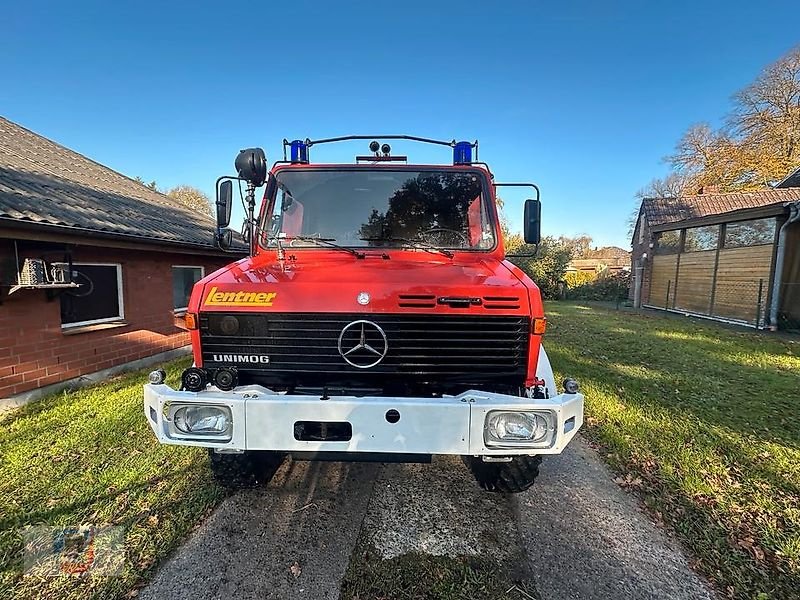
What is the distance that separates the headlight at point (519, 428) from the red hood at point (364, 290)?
0.56 meters

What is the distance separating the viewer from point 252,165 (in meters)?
3.05

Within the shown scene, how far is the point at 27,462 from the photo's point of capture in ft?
11.6

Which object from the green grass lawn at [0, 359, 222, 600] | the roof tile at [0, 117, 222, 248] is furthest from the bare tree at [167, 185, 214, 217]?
the green grass lawn at [0, 359, 222, 600]

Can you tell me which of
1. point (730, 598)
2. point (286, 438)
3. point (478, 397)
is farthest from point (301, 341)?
point (730, 598)

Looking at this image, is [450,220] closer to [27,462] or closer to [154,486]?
[154,486]

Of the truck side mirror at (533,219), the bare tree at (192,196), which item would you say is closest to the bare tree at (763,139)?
the truck side mirror at (533,219)

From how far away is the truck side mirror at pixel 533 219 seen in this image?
11.8 feet

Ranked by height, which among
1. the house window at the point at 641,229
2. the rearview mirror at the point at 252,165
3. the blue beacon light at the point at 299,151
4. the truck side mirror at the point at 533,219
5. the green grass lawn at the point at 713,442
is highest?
the house window at the point at 641,229

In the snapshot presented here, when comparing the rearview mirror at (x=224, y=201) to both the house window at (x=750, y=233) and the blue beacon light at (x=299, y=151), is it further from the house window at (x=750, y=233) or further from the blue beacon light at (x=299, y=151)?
the house window at (x=750, y=233)

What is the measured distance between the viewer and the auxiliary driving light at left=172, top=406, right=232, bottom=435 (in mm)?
2270

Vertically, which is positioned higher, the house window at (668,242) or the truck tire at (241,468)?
the house window at (668,242)

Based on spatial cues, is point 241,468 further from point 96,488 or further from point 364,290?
point 364,290

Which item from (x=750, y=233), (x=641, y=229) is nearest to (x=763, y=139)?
(x=641, y=229)

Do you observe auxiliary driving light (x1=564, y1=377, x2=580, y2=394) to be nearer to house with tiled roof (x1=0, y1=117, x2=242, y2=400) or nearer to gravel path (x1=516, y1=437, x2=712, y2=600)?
gravel path (x1=516, y1=437, x2=712, y2=600)
